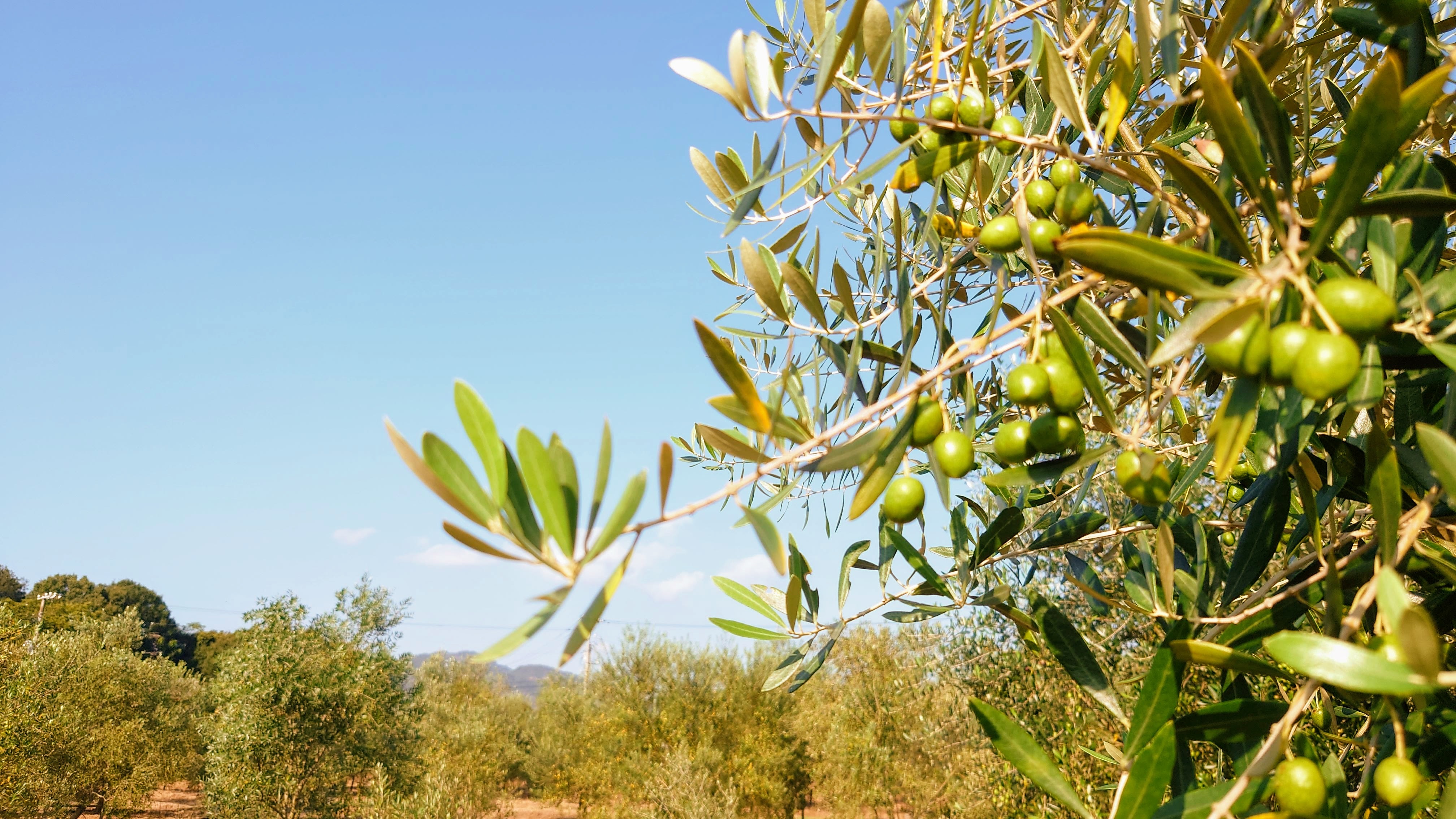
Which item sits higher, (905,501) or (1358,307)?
(1358,307)

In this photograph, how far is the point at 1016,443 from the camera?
3.55 feet

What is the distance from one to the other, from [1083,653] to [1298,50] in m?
1.49

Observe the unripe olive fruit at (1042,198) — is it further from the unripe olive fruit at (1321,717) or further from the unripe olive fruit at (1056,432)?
the unripe olive fruit at (1321,717)

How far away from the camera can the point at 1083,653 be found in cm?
126

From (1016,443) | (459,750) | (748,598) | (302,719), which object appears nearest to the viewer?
(1016,443)

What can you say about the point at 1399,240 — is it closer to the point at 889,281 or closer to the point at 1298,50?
the point at 889,281

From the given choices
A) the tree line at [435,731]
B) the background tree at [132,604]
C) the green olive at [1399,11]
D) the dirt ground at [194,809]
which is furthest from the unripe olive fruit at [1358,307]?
the background tree at [132,604]

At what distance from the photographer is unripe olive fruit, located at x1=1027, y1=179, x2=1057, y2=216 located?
1.22 m

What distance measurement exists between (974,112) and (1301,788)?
94cm

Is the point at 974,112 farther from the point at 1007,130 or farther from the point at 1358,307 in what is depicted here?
the point at 1358,307

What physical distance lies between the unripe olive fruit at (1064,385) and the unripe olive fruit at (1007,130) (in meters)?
0.29

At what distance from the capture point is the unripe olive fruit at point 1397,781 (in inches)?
32.1

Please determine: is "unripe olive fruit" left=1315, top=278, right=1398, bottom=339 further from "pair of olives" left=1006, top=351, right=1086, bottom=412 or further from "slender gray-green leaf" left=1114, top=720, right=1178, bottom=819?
"slender gray-green leaf" left=1114, top=720, right=1178, bottom=819

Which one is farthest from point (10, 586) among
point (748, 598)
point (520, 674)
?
point (520, 674)
